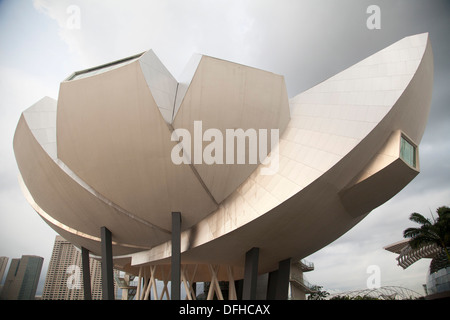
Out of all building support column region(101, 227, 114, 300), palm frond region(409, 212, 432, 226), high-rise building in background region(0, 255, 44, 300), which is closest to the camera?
high-rise building in background region(0, 255, 44, 300)

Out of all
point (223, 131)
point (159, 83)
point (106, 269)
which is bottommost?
point (106, 269)

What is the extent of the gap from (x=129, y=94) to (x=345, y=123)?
10.5 metres

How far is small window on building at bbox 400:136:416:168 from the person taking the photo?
14578 mm

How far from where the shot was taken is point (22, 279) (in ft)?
60.4

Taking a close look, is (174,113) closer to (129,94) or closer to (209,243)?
(129,94)

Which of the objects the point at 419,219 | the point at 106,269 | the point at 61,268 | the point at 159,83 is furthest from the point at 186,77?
the point at 61,268

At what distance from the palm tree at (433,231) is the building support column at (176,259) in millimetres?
18366

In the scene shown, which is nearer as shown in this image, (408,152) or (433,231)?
(408,152)

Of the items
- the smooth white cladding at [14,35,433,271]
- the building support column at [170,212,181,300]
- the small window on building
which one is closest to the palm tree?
the smooth white cladding at [14,35,433,271]

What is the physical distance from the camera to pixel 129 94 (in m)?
13.9

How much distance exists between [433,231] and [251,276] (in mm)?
15715

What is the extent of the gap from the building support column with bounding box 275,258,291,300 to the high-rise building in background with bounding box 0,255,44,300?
16.2 m

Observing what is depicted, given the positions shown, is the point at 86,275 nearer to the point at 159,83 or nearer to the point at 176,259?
the point at 176,259

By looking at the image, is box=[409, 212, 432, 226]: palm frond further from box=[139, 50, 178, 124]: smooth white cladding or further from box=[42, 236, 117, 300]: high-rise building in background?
box=[42, 236, 117, 300]: high-rise building in background
